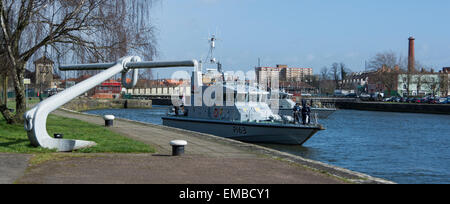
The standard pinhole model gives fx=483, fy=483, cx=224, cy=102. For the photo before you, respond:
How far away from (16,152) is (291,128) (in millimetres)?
16061

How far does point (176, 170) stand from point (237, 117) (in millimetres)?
16466

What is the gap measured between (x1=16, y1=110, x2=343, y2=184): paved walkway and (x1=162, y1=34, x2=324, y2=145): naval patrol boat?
36.7 feet

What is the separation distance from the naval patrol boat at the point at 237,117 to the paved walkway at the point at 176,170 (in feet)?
36.7

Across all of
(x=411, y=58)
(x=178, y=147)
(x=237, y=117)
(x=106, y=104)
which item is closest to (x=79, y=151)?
(x=178, y=147)

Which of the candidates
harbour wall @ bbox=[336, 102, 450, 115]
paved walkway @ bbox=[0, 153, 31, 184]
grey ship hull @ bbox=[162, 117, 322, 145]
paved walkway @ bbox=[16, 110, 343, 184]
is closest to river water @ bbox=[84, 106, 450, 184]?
grey ship hull @ bbox=[162, 117, 322, 145]

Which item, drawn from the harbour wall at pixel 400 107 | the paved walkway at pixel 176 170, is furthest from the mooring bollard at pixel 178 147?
the harbour wall at pixel 400 107

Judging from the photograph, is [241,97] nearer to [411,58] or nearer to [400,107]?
[400,107]

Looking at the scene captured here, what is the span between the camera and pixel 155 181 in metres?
10.2

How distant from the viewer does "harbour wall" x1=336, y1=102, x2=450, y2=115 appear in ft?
219

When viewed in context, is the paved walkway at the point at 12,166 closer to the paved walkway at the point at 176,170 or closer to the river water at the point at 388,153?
the paved walkway at the point at 176,170

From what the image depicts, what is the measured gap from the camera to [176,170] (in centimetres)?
1179

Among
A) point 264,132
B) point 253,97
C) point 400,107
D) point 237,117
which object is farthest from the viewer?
point 400,107

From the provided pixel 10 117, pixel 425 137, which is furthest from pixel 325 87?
pixel 10 117

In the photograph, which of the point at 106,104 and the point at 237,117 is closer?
the point at 237,117
